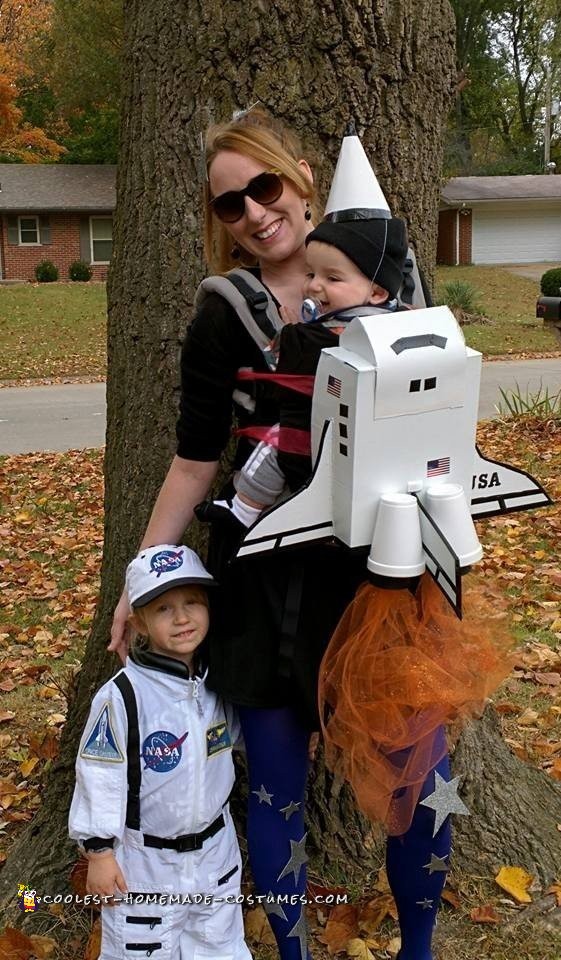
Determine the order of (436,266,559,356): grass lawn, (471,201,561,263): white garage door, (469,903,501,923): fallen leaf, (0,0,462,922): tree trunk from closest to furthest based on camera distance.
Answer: (0,0,462,922): tree trunk < (469,903,501,923): fallen leaf < (436,266,559,356): grass lawn < (471,201,561,263): white garage door

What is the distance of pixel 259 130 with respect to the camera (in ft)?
6.89

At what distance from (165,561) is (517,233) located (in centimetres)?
Result: 3536

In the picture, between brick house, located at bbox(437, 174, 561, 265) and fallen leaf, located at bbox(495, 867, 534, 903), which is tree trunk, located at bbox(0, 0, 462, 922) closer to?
fallen leaf, located at bbox(495, 867, 534, 903)

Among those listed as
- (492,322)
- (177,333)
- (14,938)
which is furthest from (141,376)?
(492,322)

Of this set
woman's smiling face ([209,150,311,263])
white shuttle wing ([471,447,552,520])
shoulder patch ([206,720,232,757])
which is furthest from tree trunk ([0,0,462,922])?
white shuttle wing ([471,447,552,520])

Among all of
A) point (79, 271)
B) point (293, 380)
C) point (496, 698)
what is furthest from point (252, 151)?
point (79, 271)

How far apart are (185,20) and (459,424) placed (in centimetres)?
140

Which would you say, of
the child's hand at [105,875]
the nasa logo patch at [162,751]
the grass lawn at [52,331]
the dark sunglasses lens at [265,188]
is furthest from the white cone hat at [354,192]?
the grass lawn at [52,331]

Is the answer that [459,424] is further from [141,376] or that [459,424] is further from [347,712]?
[141,376]

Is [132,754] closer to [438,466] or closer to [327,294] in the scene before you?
[438,466]

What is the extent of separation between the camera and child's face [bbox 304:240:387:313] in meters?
1.87

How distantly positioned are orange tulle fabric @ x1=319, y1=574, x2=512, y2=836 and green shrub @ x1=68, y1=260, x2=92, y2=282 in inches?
1145

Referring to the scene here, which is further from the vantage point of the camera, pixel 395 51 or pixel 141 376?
pixel 141 376

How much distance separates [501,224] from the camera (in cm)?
3466
